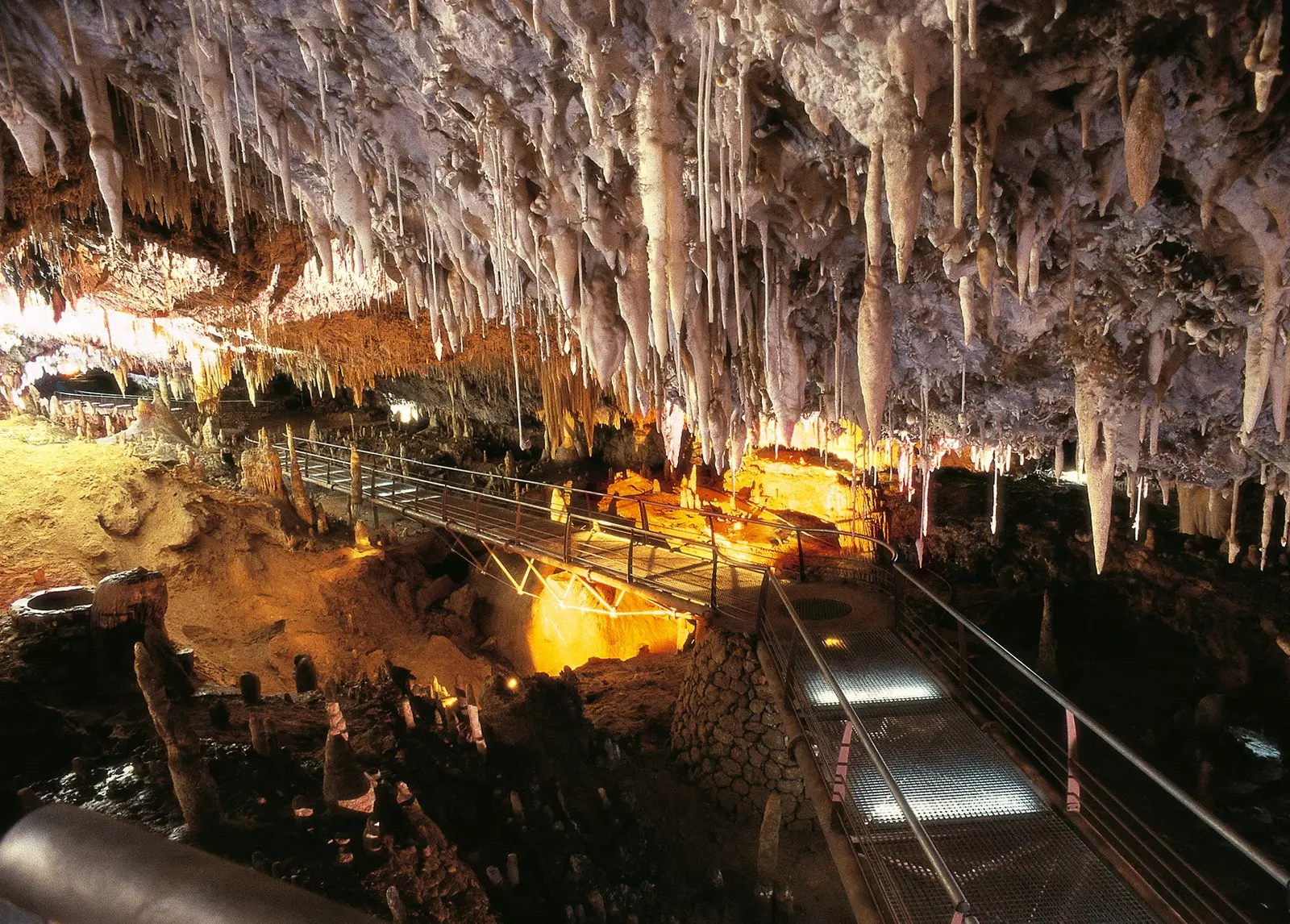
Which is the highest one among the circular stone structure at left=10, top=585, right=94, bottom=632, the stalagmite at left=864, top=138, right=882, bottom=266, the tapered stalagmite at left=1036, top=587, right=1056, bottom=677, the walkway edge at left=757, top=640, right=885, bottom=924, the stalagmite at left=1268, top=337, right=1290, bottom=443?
the stalagmite at left=864, top=138, right=882, bottom=266

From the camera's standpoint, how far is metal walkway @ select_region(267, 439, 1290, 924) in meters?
3.43

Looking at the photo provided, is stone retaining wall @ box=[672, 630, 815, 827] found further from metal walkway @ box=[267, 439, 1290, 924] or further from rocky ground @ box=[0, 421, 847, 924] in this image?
metal walkway @ box=[267, 439, 1290, 924]

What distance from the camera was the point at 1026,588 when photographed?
11.3m

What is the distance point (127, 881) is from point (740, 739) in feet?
22.7

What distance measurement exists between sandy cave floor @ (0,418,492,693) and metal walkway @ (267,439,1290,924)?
91.5 inches

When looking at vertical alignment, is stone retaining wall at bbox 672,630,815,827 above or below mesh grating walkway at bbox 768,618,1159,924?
below

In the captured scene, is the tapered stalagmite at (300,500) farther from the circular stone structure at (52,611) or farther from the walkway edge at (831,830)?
the walkway edge at (831,830)

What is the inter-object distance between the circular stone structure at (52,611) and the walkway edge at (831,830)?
684 cm

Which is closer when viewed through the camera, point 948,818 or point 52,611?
point 948,818

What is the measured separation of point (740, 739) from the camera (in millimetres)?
7223

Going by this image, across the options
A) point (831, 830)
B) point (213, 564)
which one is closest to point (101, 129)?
point (831, 830)

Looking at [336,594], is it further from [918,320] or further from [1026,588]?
[1026,588]

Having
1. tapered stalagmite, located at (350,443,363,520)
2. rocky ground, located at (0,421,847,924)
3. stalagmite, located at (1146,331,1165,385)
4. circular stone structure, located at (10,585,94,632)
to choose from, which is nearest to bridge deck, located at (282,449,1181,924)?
rocky ground, located at (0,421,847,924)

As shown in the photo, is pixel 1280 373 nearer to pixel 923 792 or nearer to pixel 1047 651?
pixel 923 792
